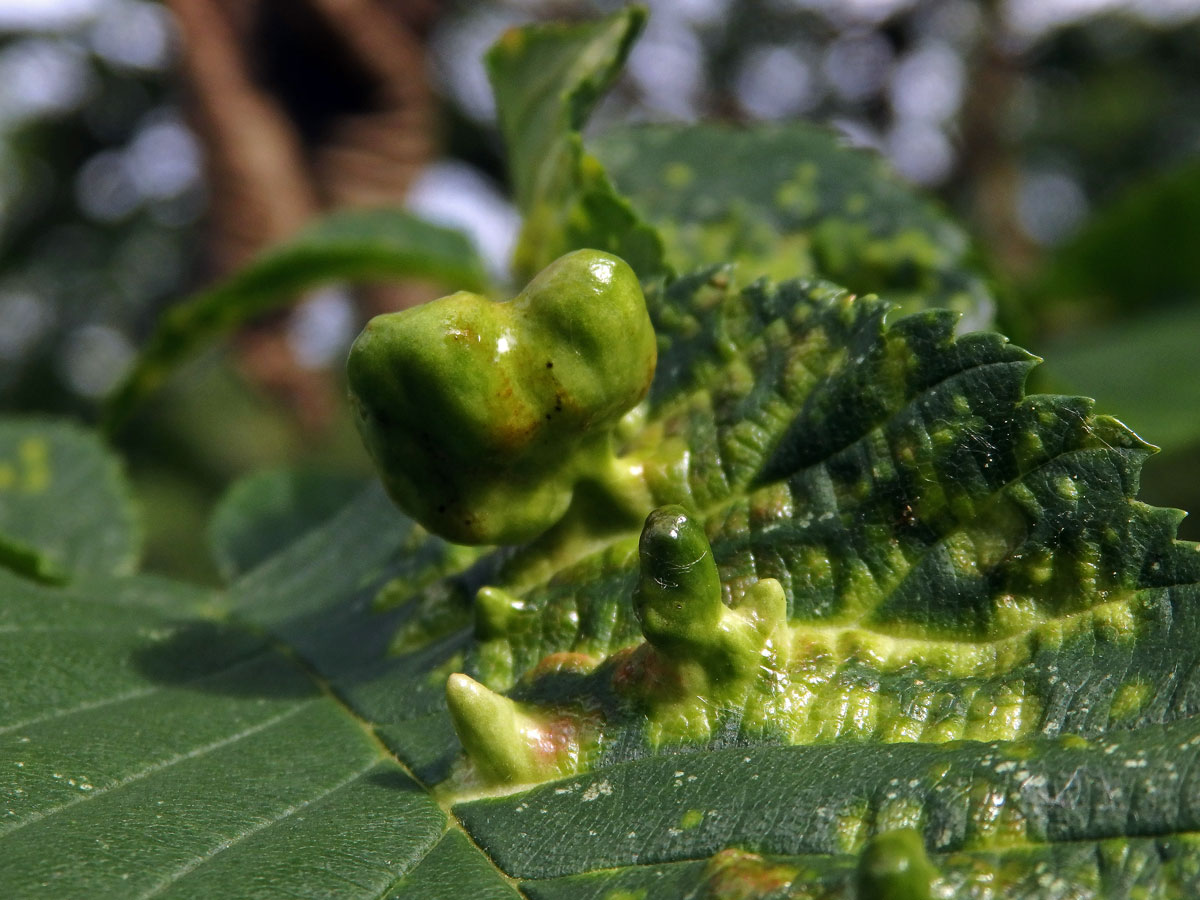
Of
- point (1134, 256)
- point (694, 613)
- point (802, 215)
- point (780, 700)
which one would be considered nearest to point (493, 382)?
point (694, 613)

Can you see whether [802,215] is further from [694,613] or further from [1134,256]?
[1134,256]

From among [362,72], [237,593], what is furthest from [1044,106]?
[237,593]

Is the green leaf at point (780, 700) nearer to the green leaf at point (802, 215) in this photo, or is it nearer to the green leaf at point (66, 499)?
the green leaf at point (802, 215)

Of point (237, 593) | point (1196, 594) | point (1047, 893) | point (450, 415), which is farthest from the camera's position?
point (237, 593)

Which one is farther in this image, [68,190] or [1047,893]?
[68,190]

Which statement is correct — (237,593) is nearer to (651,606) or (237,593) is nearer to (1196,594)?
(651,606)
